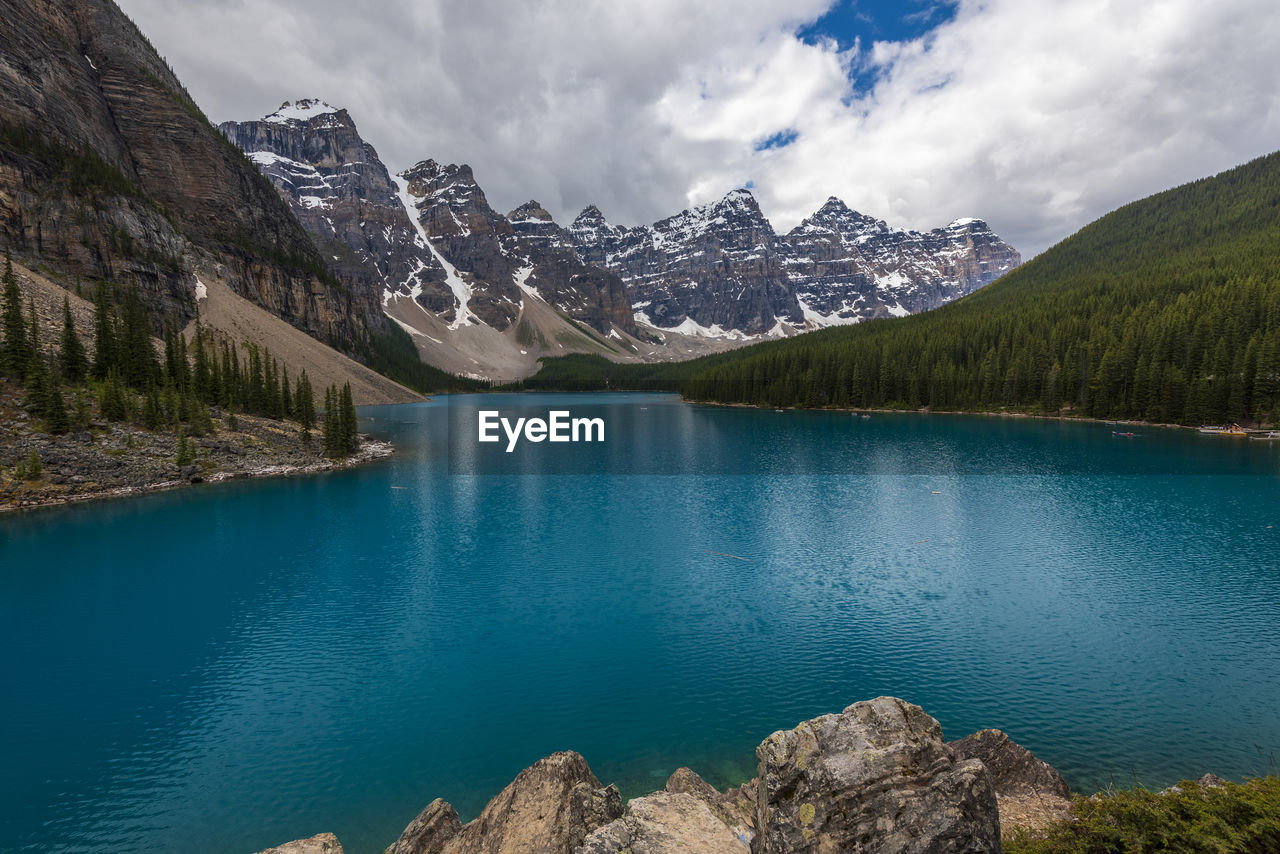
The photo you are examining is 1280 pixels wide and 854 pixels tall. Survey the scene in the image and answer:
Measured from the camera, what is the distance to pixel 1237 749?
54.1 feet

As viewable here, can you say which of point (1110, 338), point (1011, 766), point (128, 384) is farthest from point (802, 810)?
point (1110, 338)

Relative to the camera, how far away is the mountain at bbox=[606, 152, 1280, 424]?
305 ft

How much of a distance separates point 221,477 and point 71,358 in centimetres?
2093

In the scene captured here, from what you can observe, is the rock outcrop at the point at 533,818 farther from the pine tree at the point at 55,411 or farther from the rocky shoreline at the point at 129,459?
the pine tree at the point at 55,411

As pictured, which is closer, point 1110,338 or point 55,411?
point 55,411

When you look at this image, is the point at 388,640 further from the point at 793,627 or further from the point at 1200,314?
the point at 1200,314

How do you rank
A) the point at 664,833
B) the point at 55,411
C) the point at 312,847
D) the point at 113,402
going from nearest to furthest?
the point at 664,833
the point at 312,847
the point at 55,411
the point at 113,402

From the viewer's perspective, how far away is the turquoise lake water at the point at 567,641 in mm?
16141

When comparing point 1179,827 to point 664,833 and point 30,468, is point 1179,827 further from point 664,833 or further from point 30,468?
point 30,468

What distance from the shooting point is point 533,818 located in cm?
1113

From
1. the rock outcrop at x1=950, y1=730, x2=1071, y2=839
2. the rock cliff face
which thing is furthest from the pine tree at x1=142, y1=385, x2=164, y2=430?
the rock outcrop at x1=950, y1=730, x2=1071, y2=839

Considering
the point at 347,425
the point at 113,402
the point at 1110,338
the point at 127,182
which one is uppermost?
the point at 127,182

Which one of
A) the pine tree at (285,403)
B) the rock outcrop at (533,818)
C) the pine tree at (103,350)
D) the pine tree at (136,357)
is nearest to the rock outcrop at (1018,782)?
the rock outcrop at (533,818)

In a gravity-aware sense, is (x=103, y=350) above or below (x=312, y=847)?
above
